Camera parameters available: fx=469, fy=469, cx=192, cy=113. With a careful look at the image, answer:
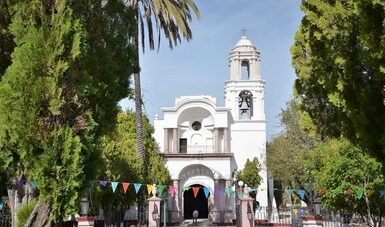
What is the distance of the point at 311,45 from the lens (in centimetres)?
890

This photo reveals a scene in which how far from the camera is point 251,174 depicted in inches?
1288

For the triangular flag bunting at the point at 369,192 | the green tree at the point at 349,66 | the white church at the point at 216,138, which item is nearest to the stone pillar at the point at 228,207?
the white church at the point at 216,138

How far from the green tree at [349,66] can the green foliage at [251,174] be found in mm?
22209

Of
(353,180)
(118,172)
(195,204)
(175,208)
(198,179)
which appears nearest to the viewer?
(353,180)

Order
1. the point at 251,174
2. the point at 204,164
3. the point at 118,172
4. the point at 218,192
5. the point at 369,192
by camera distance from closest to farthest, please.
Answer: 1. the point at 369,192
2. the point at 118,172
3. the point at 218,192
4. the point at 251,174
5. the point at 204,164

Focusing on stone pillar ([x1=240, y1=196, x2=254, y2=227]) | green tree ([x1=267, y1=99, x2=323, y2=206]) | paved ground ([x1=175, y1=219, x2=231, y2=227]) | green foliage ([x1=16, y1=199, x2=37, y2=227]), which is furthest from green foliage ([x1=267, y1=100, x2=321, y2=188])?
green foliage ([x1=16, y1=199, x2=37, y2=227])

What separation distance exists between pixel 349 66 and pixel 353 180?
8.65 metres

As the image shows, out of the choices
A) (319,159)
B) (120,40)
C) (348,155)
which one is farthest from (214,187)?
(120,40)

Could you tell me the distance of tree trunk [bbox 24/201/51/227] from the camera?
8289mm

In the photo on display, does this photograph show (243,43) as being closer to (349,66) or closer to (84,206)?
(84,206)

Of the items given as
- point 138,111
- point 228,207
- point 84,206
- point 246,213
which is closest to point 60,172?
point 84,206

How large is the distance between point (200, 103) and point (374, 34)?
95.5 ft

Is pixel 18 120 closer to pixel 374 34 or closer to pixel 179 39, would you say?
pixel 374 34

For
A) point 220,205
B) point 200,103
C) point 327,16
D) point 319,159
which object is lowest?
point 220,205
